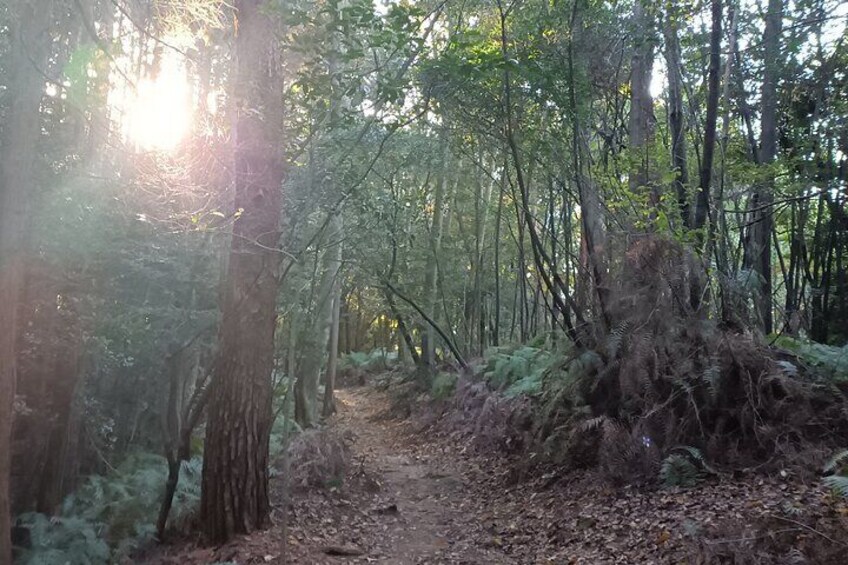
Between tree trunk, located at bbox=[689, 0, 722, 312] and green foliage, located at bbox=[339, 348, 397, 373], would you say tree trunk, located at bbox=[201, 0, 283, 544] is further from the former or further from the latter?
green foliage, located at bbox=[339, 348, 397, 373]

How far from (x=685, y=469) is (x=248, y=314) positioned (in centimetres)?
462

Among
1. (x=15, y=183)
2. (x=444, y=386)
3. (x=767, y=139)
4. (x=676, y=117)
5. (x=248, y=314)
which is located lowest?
(x=444, y=386)

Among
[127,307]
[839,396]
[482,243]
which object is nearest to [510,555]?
[839,396]

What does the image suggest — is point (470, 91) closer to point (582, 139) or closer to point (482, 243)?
point (582, 139)

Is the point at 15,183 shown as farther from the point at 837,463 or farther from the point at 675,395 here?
the point at 837,463

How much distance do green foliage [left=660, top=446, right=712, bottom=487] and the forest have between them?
21mm

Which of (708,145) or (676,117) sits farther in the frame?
(676,117)

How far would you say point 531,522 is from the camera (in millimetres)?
6840

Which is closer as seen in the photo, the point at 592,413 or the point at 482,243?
the point at 592,413

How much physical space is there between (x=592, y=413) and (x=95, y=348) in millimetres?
6591

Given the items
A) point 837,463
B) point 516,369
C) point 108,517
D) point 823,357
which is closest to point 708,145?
point 823,357

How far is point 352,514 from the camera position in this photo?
7.46 metres

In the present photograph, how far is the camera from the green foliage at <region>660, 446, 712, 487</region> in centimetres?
605

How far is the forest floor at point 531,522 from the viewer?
15.0 ft
